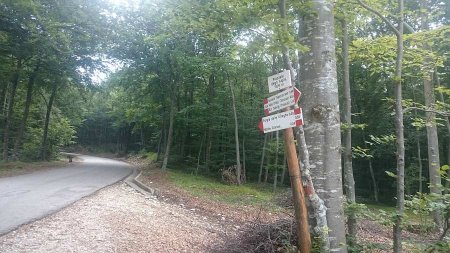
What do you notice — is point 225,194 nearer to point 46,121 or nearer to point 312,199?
point 312,199

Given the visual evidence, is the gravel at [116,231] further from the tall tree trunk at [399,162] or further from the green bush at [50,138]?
the green bush at [50,138]

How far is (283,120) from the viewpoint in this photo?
337 centimetres

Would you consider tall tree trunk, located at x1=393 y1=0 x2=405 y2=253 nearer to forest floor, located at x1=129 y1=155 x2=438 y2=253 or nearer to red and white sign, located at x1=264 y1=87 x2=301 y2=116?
forest floor, located at x1=129 y1=155 x2=438 y2=253

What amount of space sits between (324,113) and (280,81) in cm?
62

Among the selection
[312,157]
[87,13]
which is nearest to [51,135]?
[87,13]

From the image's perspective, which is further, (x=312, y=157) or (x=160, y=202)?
(x=160, y=202)

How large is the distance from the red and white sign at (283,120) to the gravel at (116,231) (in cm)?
296

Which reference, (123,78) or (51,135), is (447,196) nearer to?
(123,78)

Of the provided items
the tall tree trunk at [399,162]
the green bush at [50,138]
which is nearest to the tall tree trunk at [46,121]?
the green bush at [50,138]

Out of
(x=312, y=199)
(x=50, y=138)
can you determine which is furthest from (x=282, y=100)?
(x=50, y=138)

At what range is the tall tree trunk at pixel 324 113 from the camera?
11.6ft

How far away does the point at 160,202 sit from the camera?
9.95 meters

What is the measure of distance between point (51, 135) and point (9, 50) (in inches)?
469

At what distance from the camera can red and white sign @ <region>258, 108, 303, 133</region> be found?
326cm
